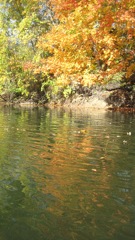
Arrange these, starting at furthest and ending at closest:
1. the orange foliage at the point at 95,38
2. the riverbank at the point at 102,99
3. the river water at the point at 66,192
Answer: the riverbank at the point at 102,99, the orange foliage at the point at 95,38, the river water at the point at 66,192

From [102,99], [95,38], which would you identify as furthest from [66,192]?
[102,99]

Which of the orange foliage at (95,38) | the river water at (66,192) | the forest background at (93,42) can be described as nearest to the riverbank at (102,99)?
the forest background at (93,42)

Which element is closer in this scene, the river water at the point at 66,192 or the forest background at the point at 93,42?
the river water at the point at 66,192

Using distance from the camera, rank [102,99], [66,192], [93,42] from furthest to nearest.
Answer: [102,99] → [93,42] → [66,192]

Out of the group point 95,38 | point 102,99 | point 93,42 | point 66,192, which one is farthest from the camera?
point 102,99

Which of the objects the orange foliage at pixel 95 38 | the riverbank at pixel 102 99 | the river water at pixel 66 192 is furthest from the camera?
the riverbank at pixel 102 99

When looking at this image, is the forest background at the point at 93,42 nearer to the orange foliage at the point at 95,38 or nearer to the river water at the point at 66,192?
the orange foliage at the point at 95,38

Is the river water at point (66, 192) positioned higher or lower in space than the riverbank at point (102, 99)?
lower

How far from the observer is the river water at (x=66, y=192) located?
325 centimetres

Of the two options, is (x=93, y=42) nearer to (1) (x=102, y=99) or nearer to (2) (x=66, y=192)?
(1) (x=102, y=99)

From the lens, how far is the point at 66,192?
4371mm

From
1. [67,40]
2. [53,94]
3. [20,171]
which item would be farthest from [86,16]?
[53,94]

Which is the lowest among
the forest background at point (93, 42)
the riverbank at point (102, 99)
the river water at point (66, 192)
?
the river water at point (66, 192)

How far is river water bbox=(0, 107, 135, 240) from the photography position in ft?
10.7
